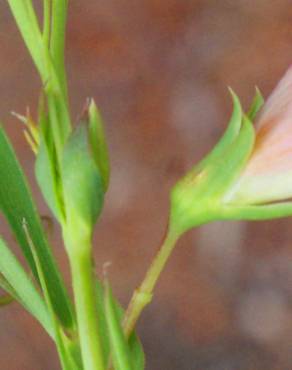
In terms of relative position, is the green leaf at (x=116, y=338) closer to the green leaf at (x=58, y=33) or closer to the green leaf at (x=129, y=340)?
the green leaf at (x=129, y=340)

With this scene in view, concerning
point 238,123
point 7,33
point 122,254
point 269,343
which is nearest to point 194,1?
point 7,33

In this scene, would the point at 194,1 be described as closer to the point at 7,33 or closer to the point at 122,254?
the point at 7,33

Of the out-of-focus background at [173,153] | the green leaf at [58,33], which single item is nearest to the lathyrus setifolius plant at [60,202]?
the green leaf at [58,33]

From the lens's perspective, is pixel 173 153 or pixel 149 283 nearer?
pixel 149 283

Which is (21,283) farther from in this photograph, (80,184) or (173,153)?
(173,153)

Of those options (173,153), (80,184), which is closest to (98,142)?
(80,184)

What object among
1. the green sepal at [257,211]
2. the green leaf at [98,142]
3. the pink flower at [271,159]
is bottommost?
the green sepal at [257,211]

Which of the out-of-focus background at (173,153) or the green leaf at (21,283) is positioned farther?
the out-of-focus background at (173,153)
